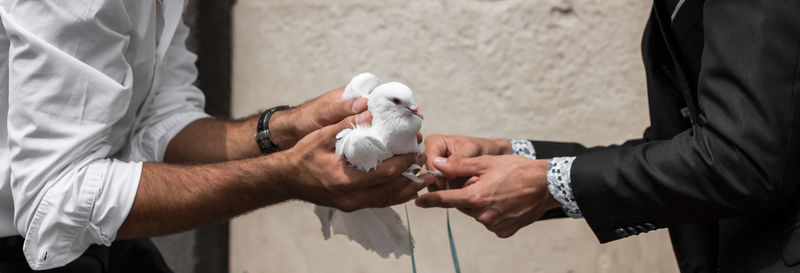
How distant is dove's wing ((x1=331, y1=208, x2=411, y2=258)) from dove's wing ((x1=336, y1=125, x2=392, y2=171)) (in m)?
0.23

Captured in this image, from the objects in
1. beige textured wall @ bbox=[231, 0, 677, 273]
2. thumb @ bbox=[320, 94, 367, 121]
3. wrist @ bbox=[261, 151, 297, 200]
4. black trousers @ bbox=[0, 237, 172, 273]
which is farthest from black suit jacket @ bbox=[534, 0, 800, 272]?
black trousers @ bbox=[0, 237, 172, 273]

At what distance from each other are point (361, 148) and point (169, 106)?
0.71m

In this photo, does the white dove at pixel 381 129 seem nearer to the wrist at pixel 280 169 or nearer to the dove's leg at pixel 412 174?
the dove's leg at pixel 412 174

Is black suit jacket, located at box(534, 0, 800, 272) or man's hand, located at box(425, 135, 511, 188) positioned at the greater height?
black suit jacket, located at box(534, 0, 800, 272)

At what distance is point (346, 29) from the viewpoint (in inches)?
89.0

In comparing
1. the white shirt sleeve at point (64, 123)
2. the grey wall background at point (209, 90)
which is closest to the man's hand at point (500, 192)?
the white shirt sleeve at point (64, 123)

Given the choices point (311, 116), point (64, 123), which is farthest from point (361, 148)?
point (64, 123)

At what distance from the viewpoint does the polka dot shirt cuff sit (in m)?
1.36

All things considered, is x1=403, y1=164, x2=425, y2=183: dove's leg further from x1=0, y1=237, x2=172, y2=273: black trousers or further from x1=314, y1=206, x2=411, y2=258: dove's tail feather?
x1=0, y1=237, x2=172, y2=273: black trousers

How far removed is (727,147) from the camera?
1.17m

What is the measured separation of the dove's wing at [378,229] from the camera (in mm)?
1467

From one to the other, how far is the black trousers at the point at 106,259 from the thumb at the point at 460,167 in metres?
0.76

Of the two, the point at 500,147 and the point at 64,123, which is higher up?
the point at 64,123

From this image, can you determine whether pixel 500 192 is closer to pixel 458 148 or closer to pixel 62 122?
pixel 458 148
